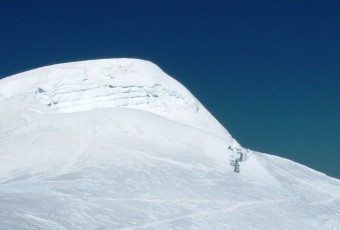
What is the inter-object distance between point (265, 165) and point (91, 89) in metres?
18.5

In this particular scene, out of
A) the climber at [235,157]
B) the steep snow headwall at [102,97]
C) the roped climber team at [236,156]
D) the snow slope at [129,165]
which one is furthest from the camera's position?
the steep snow headwall at [102,97]

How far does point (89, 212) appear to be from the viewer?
90.9 feet

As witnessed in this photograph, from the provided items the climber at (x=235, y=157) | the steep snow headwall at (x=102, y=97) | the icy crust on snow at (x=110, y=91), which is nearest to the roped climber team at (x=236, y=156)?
the climber at (x=235, y=157)

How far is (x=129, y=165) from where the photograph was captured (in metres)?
39.2

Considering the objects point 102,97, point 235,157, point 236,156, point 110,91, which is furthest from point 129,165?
point 110,91

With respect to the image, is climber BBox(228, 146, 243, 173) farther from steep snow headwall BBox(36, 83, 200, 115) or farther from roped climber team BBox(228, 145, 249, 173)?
steep snow headwall BBox(36, 83, 200, 115)

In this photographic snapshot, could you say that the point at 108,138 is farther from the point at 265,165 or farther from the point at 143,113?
the point at 265,165

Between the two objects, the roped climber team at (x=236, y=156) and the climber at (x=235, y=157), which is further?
the roped climber team at (x=236, y=156)

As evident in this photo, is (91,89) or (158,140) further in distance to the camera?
(91,89)

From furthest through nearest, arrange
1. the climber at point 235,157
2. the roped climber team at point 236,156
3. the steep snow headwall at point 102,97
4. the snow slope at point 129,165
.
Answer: the steep snow headwall at point 102,97 < the roped climber team at point 236,156 < the climber at point 235,157 < the snow slope at point 129,165

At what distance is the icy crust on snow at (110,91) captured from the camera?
52.4 meters

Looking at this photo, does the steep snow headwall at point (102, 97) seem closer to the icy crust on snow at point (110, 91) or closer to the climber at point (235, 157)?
the icy crust on snow at point (110, 91)

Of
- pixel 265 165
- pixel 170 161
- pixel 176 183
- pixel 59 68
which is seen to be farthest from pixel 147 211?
pixel 59 68

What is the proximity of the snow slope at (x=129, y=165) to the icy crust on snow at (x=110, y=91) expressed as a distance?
4.0 inches
